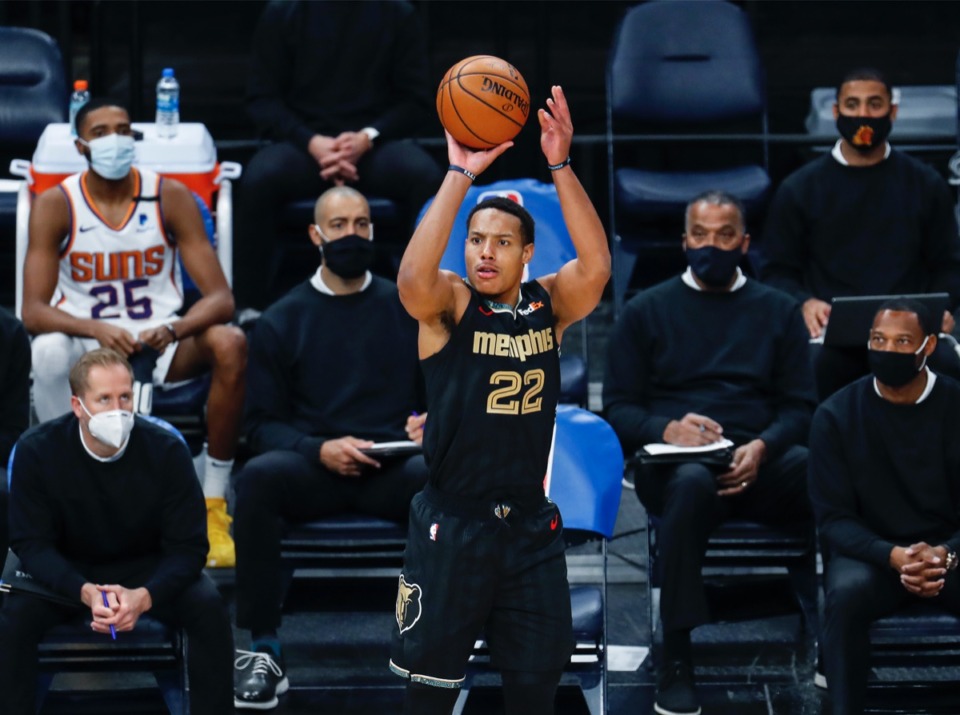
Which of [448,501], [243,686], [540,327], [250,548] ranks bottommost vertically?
[243,686]

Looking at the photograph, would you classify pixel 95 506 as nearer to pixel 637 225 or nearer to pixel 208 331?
pixel 208 331

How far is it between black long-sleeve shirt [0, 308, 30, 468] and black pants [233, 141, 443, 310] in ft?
4.21

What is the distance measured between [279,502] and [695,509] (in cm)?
116

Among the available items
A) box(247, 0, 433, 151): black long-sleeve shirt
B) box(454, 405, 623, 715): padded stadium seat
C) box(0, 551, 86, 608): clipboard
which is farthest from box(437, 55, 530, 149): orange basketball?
box(247, 0, 433, 151): black long-sleeve shirt

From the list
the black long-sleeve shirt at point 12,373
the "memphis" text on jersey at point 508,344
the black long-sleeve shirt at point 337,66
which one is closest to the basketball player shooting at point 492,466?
the "memphis" text on jersey at point 508,344

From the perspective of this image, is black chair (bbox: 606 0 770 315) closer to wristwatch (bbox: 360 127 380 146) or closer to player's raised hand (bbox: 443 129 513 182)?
wristwatch (bbox: 360 127 380 146)

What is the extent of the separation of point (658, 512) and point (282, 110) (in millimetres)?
2236

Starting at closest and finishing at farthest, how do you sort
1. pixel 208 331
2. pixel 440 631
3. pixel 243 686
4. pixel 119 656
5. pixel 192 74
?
pixel 440 631 → pixel 119 656 → pixel 243 686 → pixel 208 331 → pixel 192 74

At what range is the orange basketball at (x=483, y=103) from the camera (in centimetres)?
365

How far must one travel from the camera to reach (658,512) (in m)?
5.00

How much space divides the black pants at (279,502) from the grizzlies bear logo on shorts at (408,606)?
1.09 m

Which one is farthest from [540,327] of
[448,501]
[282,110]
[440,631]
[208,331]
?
[282,110]

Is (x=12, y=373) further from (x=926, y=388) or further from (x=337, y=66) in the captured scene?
(x=926, y=388)

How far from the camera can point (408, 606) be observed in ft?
12.3
